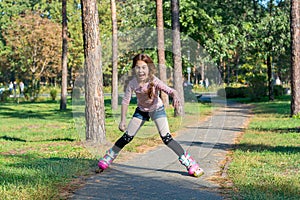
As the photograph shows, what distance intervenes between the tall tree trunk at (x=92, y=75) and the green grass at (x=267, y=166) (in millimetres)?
3278

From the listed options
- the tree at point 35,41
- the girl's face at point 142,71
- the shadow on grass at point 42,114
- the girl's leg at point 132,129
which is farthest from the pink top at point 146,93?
the tree at point 35,41

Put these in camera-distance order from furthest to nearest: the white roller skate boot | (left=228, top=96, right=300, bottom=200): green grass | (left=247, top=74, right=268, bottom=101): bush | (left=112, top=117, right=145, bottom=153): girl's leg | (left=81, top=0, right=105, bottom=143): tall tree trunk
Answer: (left=247, top=74, right=268, bottom=101): bush → (left=81, top=0, right=105, bottom=143): tall tree trunk → the white roller skate boot → (left=112, top=117, right=145, bottom=153): girl's leg → (left=228, top=96, right=300, bottom=200): green grass

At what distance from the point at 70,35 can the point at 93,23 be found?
49.5m

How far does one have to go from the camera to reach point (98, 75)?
1156cm

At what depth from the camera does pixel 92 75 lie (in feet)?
37.8

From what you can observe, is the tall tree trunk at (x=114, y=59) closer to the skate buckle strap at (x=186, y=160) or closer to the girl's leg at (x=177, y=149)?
the girl's leg at (x=177, y=149)

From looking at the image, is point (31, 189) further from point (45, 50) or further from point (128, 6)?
point (45, 50)

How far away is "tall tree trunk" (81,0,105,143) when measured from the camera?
11.5 m

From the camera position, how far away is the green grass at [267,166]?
635 cm

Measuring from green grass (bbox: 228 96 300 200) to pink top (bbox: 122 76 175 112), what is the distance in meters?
1.63

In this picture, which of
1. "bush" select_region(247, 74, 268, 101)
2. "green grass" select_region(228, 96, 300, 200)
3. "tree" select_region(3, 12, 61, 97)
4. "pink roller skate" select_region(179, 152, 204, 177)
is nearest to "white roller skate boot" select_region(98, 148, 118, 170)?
"pink roller skate" select_region(179, 152, 204, 177)

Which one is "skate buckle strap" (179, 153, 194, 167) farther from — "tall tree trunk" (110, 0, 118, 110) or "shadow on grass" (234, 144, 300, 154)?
"tall tree trunk" (110, 0, 118, 110)

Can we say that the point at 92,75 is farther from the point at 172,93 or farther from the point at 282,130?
the point at 282,130

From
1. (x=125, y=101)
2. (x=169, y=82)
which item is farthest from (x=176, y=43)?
(x=169, y=82)
